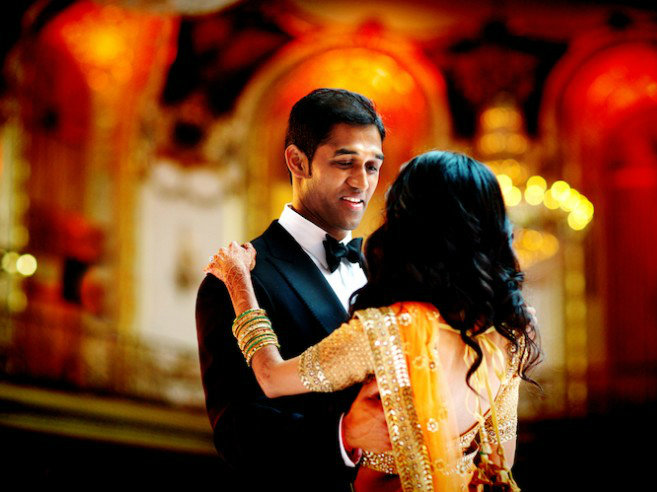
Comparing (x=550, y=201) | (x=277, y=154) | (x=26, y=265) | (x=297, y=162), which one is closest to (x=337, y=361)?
(x=297, y=162)

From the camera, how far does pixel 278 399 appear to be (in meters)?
2.20

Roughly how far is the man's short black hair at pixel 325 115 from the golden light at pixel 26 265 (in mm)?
7556

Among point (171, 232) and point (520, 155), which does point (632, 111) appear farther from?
point (171, 232)

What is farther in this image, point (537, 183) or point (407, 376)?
point (537, 183)

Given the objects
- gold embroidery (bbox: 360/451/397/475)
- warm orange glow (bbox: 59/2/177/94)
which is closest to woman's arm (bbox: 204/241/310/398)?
gold embroidery (bbox: 360/451/397/475)

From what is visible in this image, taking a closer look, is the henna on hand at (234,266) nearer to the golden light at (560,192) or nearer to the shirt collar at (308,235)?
the shirt collar at (308,235)

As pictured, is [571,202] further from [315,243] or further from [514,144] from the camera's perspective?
[315,243]

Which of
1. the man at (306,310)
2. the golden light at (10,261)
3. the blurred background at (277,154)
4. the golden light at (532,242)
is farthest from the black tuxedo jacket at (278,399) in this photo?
the golden light at (10,261)

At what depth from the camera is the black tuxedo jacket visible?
6.80 ft

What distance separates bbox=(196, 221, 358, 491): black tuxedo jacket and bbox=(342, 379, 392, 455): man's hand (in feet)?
0.11

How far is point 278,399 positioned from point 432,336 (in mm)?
436

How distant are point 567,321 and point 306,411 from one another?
8864 millimetres

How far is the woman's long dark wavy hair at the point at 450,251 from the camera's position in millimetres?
2037

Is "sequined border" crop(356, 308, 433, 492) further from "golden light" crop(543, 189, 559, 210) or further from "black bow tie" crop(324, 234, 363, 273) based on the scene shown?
"golden light" crop(543, 189, 559, 210)
